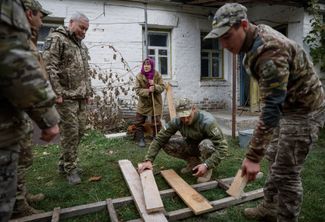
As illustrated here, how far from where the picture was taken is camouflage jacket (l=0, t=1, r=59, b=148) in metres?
1.51

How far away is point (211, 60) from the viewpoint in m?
10.3

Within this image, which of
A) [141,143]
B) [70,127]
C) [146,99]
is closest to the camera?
[70,127]

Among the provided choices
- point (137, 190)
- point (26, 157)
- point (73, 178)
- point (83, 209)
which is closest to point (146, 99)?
point (73, 178)

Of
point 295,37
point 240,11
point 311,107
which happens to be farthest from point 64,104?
point 295,37

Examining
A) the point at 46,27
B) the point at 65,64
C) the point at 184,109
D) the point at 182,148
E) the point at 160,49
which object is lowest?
the point at 182,148

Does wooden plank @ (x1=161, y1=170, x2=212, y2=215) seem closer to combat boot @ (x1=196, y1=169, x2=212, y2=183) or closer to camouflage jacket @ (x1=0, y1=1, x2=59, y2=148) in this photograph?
combat boot @ (x1=196, y1=169, x2=212, y2=183)

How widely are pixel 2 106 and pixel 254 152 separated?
1.68m

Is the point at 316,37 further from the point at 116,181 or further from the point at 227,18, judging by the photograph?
the point at 227,18

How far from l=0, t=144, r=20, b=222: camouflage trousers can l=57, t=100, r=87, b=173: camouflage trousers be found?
2.29 m

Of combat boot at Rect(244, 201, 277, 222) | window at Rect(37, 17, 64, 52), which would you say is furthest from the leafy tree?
window at Rect(37, 17, 64, 52)

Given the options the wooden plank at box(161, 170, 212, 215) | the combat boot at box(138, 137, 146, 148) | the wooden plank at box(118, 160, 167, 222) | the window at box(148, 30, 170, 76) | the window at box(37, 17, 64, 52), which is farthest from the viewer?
the window at box(148, 30, 170, 76)

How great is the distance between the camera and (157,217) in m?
2.96

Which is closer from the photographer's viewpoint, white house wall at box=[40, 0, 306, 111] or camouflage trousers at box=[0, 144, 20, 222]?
camouflage trousers at box=[0, 144, 20, 222]

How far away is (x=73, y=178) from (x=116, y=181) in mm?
567
